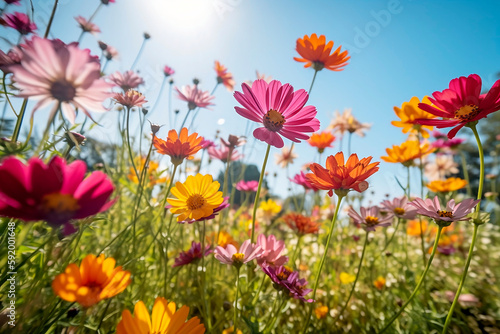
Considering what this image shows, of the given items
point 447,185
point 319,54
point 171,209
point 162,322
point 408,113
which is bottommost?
point 162,322

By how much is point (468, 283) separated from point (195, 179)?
1.35m

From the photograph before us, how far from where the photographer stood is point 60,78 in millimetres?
277

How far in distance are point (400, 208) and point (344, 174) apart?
1.49ft

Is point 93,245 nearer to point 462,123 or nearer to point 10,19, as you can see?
point 10,19

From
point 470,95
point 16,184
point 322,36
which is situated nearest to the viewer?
point 16,184

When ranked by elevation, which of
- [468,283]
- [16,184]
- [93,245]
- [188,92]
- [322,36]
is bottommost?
[93,245]

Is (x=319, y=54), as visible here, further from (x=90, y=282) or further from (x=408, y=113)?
(x=90, y=282)

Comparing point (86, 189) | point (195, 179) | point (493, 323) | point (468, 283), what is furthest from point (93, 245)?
point (468, 283)

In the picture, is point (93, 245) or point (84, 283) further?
point (93, 245)

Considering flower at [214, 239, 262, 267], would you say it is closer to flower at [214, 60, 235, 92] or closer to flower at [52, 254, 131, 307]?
flower at [52, 254, 131, 307]

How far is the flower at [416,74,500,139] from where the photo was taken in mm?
448

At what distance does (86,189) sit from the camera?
26 centimetres

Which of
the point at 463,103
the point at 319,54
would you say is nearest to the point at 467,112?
the point at 463,103

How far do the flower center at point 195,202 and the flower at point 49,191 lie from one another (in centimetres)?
26
